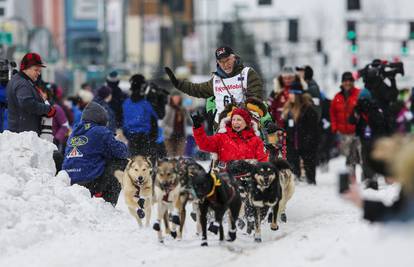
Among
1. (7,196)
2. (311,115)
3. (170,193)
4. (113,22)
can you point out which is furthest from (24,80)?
(113,22)

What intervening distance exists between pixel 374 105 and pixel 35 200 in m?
7.91

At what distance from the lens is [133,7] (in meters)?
122

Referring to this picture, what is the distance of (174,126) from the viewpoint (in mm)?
22359

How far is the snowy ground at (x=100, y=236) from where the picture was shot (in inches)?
354

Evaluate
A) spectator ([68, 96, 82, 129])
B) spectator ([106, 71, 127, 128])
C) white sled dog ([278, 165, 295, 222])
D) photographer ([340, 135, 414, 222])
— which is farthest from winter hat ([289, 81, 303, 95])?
photographer ([340, 135, 414, 222])

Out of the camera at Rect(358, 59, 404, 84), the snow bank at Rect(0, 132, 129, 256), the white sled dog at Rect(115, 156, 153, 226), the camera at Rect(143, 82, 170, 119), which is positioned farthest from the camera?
the camera at Rect(143, 82, 170, 119)

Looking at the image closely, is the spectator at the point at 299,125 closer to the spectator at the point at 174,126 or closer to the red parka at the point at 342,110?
the red parka at the point at 342,110

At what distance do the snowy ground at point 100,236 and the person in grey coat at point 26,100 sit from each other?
1.10 meters

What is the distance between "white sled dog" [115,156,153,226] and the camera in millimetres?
11773

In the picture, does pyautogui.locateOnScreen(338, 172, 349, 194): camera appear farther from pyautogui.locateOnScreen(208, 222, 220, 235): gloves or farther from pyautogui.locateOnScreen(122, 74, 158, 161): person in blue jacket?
pyautogui.locateOnScreen(122, 74, 158, 161): person in blue jacket

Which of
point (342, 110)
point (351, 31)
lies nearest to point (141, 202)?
point (342, 110)

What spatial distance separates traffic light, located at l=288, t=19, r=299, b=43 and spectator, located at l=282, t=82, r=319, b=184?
3222 centimetres

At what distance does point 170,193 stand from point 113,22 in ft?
233

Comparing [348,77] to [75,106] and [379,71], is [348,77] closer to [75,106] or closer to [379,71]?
[379,71]
